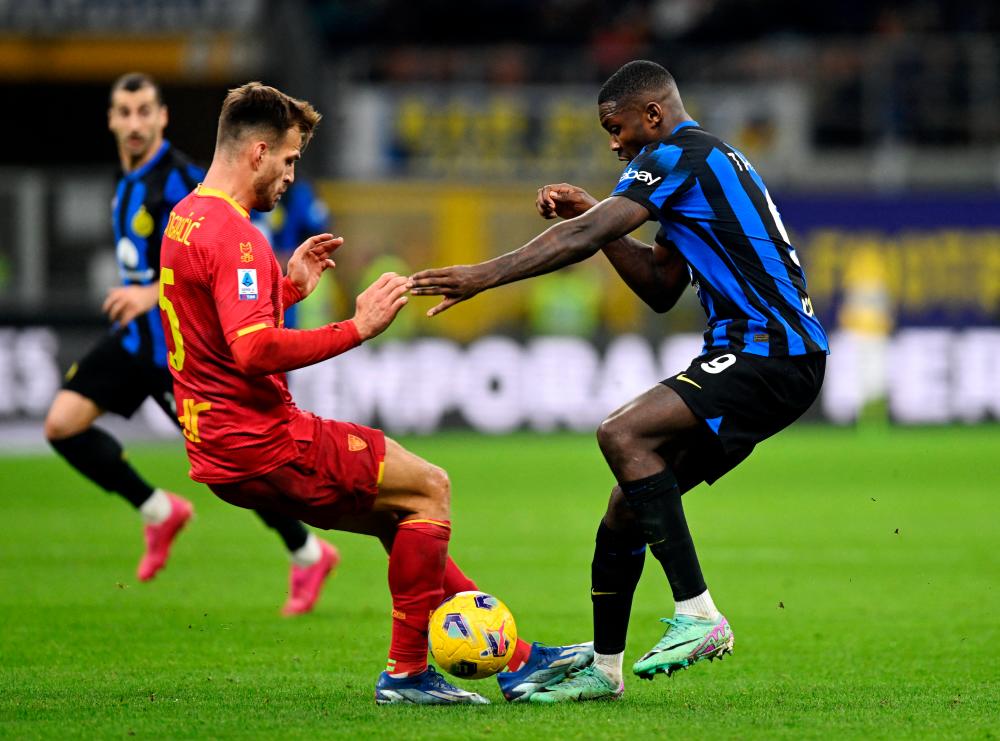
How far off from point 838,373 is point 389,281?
1462cm

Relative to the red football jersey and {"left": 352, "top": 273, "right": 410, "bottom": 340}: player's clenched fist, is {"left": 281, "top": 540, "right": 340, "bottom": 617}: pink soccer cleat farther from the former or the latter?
{"left": 352, "top": 273, "right": 410, "bottom": 340}: player's clenched fist

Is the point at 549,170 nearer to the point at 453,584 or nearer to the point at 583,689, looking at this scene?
the point at 453,584

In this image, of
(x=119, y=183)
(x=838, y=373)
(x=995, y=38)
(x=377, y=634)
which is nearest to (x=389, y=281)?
(x=377, y=634)

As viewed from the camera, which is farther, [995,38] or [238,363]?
[995,38]

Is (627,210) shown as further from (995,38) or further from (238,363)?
(995,38)

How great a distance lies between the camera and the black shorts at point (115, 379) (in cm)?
865

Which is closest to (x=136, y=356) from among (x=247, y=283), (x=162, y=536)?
(x=162, y=536)

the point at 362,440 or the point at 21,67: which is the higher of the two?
the point at 21,67

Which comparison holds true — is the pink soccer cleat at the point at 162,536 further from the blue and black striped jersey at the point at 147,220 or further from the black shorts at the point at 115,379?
the blue and black striped jersey at the point at 147,220

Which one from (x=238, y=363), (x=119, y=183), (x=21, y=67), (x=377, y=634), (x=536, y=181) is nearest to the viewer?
(x=238, y=363)

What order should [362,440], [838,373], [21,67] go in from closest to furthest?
[362,440] < [838,373] < [21,67]

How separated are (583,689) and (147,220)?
149 inches

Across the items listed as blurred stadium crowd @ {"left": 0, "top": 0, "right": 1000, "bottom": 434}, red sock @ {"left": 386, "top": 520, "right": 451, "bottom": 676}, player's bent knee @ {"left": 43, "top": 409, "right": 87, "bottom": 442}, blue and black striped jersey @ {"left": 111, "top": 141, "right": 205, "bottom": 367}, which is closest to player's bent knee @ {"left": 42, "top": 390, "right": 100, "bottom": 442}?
player's bent knee @ {"left": 43, "top": 409, "right": 87, "bottom": 442}

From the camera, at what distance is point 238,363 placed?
541 cm
